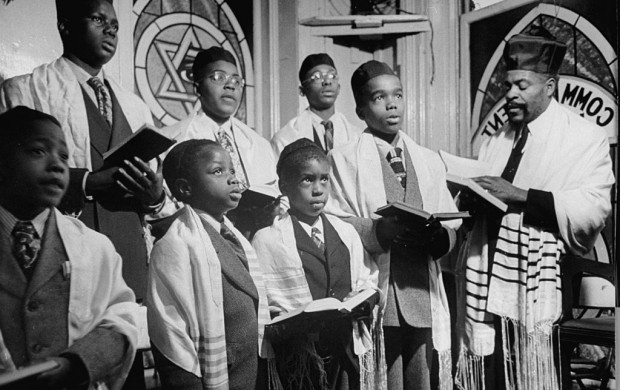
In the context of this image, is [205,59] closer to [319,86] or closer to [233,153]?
[233,153]

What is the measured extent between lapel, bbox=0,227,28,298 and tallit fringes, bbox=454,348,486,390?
1.56 m

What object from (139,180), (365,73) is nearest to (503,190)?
(365,73)

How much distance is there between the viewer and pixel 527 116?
2.61 metres

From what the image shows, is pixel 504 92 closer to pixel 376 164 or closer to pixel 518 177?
pixel 518 177

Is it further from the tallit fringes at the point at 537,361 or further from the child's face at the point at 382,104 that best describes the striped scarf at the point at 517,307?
the child's face at the point at 382,104

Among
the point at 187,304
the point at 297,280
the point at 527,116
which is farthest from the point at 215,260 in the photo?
the point at 527,116

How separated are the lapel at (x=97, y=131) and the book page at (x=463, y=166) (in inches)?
48.4

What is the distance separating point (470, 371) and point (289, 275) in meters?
0.82

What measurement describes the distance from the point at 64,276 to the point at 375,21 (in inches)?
55.9

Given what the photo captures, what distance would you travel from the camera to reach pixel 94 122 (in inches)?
75.5

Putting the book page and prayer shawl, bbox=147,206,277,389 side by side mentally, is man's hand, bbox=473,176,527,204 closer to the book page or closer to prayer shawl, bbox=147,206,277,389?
the book page

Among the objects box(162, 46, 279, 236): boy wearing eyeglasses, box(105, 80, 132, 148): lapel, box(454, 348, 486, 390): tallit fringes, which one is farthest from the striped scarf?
box(105, 80, 132, 148): lapel

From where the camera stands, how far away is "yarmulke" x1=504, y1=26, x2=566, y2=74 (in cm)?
259

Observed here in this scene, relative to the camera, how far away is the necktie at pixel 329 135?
244 centimetres
